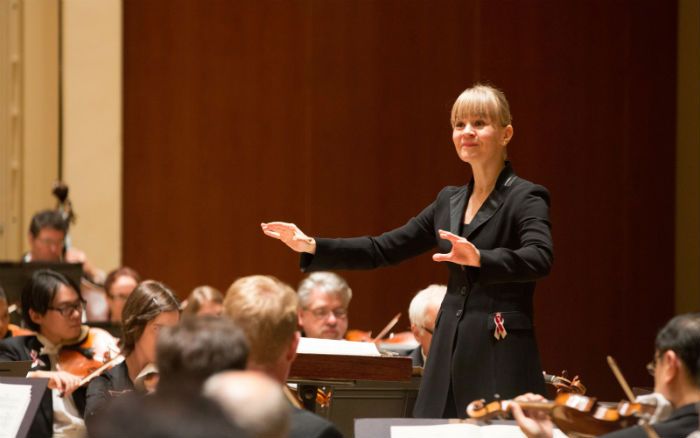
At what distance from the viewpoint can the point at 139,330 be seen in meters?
3.65

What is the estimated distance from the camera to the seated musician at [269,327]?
2.18 meters

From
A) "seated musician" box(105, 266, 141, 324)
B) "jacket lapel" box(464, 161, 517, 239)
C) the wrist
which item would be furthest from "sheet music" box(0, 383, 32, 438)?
"seated musician" box(105, 266, 141, 324)

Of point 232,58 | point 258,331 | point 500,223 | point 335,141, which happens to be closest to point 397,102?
point 335,141

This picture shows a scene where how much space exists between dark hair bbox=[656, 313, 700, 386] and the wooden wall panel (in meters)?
5.18

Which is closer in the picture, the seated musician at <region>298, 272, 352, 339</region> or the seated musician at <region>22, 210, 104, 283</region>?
the seated musician at <region>298, 272, 352, 339</region>

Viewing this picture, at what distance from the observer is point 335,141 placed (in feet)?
25.8

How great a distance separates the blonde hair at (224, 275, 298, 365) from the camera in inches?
86.0

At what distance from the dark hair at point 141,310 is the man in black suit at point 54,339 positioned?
1.12 ft

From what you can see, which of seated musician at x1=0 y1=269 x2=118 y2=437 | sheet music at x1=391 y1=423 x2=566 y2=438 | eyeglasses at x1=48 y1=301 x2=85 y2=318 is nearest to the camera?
sheet music at x1=391 y1=423 x2=566 y2=438

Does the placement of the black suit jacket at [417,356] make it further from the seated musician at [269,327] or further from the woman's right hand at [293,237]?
the seated musician at [269,327]

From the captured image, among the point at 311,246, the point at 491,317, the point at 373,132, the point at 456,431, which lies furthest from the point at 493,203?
the point at 373,132

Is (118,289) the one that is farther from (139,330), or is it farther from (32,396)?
(32,396)

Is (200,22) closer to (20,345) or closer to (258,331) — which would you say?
(20,345)

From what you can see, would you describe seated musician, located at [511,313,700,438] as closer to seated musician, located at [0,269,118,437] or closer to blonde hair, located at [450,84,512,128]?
blonde hair, located at [450,84,512,128]
